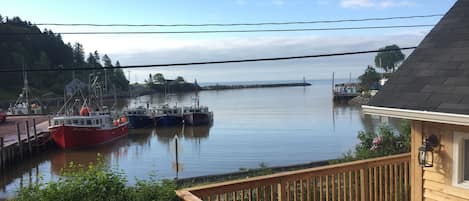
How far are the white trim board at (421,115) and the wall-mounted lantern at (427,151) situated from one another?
15.5 inches

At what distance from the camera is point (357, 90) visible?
94688 mm

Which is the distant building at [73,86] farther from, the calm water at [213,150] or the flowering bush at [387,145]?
the flowering bush at [387,145]

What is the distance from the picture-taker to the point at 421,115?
509cm

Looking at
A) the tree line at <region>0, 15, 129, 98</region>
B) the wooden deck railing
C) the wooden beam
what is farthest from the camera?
the tree line at <region>0, 15, 129, 98</region>

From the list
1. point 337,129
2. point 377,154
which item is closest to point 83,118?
point 337,129

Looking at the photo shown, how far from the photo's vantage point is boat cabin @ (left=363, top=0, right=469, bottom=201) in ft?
16.4

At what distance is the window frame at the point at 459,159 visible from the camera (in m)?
4.99

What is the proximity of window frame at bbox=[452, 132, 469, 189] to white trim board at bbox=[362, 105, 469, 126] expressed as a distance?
364mm

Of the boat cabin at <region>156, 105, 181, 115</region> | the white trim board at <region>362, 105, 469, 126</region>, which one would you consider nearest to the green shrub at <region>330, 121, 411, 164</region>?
the white trim board at <region>362, 105, 469, 126</region>

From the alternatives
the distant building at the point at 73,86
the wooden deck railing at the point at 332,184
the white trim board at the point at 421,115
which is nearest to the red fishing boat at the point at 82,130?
the wooden deck railing at the point at 332,184

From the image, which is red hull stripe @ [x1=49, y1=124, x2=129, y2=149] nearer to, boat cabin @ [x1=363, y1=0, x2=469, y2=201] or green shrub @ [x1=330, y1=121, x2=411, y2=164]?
green shrub @ [x1=330, y1=121, x2=411, y2=164]

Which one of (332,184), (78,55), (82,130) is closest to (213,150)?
(82,130)

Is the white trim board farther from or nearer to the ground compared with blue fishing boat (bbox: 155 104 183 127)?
farther from the ground

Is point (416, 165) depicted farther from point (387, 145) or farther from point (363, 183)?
point (387, 145)
